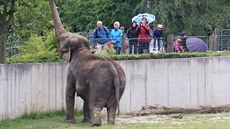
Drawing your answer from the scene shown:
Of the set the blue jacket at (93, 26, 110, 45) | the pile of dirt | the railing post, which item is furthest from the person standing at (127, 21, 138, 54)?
the pile of dirt

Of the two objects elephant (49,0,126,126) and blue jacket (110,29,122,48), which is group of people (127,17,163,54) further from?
elephant (49,0,126,126)

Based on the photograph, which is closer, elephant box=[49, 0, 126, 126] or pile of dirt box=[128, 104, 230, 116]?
elephant box=[49, 0, 126, 126]

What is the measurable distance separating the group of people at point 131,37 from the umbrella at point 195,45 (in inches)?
42.2

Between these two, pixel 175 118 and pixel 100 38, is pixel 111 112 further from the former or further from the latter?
pixel 100 38

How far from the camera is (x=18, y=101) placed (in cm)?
1892

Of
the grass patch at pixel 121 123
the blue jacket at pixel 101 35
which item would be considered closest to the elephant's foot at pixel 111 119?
the grass patch at pixel 121 123

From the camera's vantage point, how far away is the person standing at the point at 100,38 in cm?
2277

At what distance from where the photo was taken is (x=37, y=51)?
21.2 metres

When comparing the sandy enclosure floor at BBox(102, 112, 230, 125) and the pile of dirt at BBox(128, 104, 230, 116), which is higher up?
the pile of dirt at BBox(128, 104, 230, 116)

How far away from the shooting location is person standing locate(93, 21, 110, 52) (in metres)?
22.8

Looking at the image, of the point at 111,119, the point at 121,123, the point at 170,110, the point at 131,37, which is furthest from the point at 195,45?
the point at 111,119

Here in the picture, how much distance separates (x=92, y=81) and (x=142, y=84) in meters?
4.73

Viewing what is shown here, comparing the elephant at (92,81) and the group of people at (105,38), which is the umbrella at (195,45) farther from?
the elephant at (92,81)

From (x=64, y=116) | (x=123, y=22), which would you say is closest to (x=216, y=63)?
(x=64, y=116)
